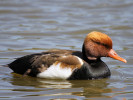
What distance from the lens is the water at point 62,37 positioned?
22.9 feet

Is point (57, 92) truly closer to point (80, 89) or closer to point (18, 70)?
point (80, 89)

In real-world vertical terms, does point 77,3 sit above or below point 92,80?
above

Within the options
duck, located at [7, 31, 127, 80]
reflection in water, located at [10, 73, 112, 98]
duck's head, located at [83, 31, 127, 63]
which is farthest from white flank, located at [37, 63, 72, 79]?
duck's head, located at [83, 31, 127, 63]

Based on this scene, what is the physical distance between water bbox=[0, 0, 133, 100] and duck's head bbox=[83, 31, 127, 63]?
1.74 feet

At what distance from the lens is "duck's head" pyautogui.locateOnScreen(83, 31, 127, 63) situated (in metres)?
7.50

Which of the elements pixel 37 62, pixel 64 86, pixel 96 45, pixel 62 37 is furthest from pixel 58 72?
pixel 62 37

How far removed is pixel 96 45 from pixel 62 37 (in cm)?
374

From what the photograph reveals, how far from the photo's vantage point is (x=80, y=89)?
23.6 ft

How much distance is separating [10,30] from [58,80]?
4686 mm

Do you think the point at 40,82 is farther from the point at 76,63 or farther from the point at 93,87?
the point at 93,87

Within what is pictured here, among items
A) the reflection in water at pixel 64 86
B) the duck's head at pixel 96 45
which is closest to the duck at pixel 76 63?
the duck's head at pixel 96 45

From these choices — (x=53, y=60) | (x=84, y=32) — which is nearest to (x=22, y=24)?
(x=84, y=32)

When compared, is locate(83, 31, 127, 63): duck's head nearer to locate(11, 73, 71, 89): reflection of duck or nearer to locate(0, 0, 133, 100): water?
locate(0, 0, 133, 100): water

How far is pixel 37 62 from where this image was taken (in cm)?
762
